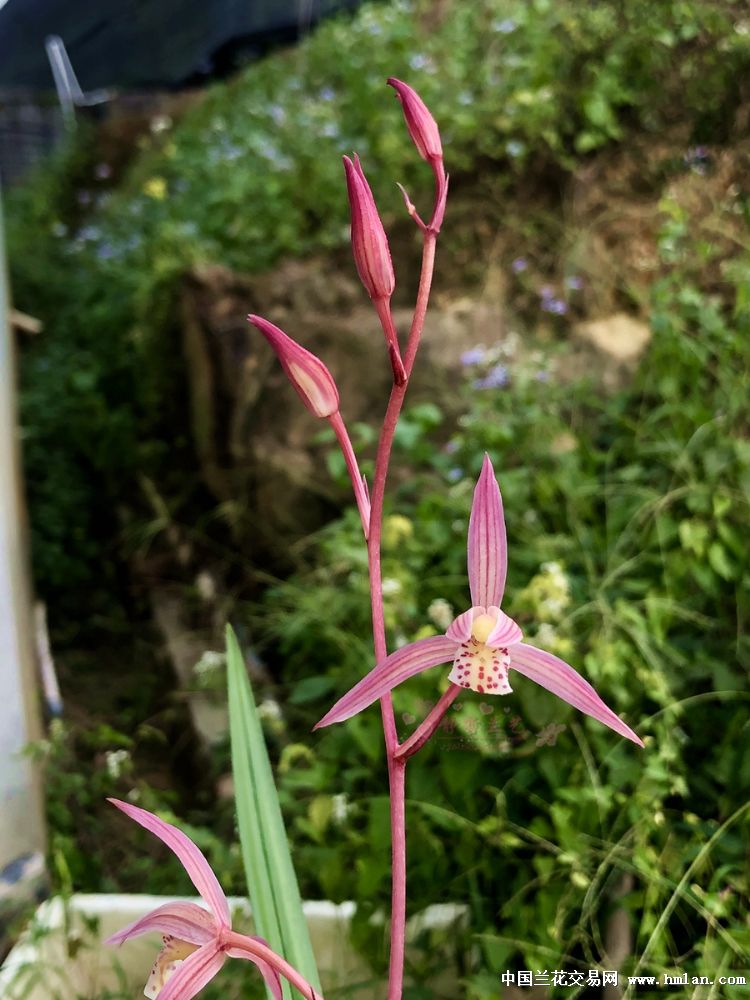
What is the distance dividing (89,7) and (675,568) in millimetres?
2586

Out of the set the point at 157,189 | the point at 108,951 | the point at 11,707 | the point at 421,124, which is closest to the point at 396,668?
the point at 421,124

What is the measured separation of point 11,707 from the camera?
118 cm

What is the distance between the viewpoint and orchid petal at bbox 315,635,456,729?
494 mm

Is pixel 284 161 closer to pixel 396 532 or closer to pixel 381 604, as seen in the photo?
pixel 396 532

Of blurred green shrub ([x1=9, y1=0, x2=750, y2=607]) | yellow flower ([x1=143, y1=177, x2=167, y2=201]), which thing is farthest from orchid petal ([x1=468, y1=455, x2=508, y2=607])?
yellow flower ([x1=143, y1=177, x2=167, y2=201])

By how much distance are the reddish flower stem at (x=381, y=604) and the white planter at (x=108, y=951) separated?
0.42 m

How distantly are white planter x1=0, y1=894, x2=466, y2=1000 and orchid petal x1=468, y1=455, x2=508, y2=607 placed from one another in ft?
1.94

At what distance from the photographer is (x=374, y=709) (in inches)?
44.3

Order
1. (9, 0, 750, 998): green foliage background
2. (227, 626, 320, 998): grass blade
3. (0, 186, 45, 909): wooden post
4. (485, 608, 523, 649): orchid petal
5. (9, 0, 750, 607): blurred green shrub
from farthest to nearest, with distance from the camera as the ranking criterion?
(9, 0, 750, 607): blurred green shrub → (0, 186, 45, 909): wooden post → (9, 0, 750, 998): green foliage background → (227, 626, 320, 998): grass blade → (485, 608, 523, 649): orchid petal

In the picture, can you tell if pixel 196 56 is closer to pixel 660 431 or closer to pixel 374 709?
pixel 660 431

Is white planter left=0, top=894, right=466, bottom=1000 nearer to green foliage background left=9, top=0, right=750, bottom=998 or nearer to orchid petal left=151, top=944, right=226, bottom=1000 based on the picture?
green foliage background left=9, top=0, right=750, bottom=998

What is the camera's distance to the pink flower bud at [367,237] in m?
0.50

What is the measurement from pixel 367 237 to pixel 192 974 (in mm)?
425

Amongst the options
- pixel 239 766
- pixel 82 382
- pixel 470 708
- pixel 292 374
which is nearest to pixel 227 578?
pixel 82 382
